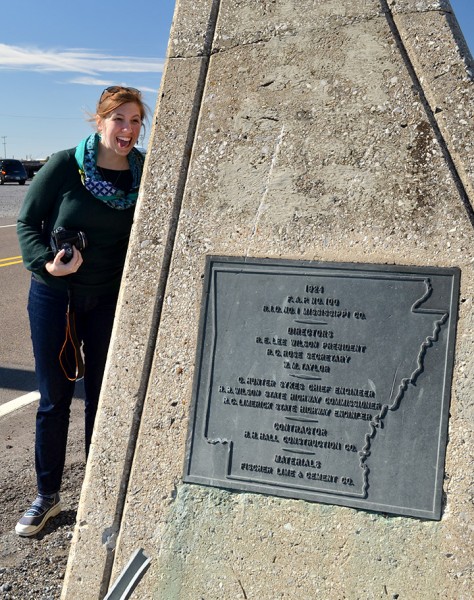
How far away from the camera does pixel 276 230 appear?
2961 mm

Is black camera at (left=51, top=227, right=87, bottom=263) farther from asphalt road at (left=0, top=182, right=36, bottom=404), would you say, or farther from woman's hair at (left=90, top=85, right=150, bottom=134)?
asphalt road at (left=0, top=182, right=36, bottom=404)

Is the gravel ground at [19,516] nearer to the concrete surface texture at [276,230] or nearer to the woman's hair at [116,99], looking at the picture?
the concrete surface texture at [276,230]

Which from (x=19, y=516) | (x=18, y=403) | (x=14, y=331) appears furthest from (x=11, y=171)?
(x=19, y=516)

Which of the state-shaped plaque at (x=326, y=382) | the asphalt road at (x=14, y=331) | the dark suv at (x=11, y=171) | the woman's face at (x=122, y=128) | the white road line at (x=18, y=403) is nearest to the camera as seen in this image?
the state-shaped plaque at (x=326, y=382)

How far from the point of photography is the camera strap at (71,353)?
11.7ft

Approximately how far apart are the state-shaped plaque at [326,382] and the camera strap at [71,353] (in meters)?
0.84

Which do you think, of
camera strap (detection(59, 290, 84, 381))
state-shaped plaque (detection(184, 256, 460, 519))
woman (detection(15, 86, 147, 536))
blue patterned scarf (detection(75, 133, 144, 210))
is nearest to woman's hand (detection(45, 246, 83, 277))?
woman (detection(15, 86, 147, 536))

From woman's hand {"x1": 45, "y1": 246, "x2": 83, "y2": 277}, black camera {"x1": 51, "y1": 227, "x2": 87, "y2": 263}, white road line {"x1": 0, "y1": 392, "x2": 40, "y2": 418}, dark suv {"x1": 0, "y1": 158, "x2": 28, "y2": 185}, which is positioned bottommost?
white road line {"x1": 0, "y1": 392, "x2": 40, "y2": 418}

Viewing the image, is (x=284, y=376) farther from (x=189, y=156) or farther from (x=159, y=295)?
(x=189, y=156)

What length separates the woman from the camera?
3.46 m

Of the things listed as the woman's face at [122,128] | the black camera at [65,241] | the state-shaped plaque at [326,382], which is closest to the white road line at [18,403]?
the black camera at [65,241]

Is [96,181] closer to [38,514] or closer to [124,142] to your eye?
[124,142]

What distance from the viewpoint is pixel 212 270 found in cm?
302

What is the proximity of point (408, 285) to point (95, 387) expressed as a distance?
1.69 metres
